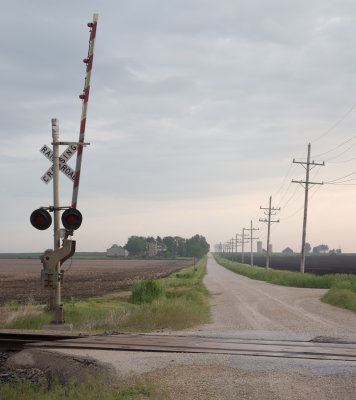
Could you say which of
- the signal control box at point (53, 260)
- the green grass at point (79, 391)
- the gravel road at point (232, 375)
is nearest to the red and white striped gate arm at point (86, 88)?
the signal control box at point (53, 260)

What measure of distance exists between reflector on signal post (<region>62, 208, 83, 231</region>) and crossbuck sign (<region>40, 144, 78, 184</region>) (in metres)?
1.17

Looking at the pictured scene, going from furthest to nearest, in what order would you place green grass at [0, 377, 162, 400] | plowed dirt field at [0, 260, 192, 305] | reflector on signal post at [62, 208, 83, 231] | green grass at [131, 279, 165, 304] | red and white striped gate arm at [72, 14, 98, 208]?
1. plowed dirt field at [0, 260, 192, 305]
2. green grass at [131, 279, 165, 304]
3. red and white striped gate arm at [72, 14, 98, 208]
4. reflector on signal post at [62, 208, 83, 231]
5. green grass at [0, 377, 162, 400]

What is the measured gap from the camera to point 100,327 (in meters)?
12.9

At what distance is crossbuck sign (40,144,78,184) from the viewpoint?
11.3 m

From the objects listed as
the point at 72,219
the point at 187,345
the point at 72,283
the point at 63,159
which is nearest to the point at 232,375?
the point at 187,345

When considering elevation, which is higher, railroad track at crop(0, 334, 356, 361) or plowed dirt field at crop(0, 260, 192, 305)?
railroad track at crop(0, 334, 356, 361)

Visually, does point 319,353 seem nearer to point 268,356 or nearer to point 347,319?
point 268,356

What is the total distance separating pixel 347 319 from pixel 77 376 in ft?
38.1

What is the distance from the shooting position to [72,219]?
10508mm

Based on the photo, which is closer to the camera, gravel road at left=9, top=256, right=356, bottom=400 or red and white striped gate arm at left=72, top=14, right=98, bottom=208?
gravel road at left=9, top=256, right=356, bottom=400

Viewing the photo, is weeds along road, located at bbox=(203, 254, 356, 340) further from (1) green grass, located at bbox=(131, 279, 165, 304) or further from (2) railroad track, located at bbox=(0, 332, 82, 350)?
(2) railroad track, located at bbox=(0, 332, 82, 350)

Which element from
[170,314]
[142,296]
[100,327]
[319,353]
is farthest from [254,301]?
[319,353]

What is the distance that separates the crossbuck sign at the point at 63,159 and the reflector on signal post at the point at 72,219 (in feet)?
3.83

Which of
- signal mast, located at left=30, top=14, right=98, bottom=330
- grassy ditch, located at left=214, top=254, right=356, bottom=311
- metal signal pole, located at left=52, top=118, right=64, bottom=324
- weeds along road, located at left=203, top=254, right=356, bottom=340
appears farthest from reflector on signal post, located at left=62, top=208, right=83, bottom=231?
grassy ditch, located at left=214, top=254, right=356, bottom=311
